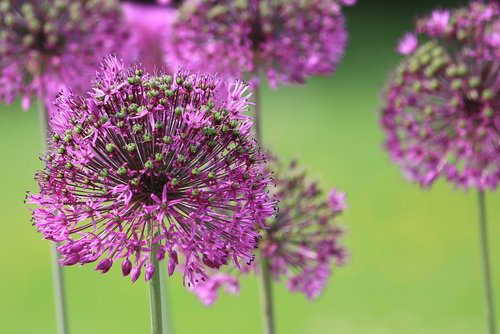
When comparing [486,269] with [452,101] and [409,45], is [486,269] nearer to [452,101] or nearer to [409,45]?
[452,101]

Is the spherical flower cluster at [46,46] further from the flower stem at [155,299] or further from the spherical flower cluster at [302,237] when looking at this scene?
the flower stem at [155,299]

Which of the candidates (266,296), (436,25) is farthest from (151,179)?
(436,25)

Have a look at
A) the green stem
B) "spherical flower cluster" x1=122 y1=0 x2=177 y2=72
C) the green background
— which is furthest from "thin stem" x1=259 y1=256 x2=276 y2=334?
"spherical flower cluster" x1=122 y1=0 x2=177 y2=72

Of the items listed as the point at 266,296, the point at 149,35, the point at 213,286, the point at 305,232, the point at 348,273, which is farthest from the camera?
the point at 348,273

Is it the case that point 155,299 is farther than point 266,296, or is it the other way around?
point 266,296

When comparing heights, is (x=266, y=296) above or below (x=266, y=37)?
below

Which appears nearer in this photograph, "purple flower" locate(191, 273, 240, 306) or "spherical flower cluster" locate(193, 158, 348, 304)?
"spherical flower cluster" locate(193, 158, 348, 304)

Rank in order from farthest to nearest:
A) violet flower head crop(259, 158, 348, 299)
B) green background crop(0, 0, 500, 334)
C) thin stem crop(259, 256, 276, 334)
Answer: green background crop(0, 0, 500, 334), violet flower head crop(259, 158, 348, 299), thin stem crop(259, 256, 276, 334)

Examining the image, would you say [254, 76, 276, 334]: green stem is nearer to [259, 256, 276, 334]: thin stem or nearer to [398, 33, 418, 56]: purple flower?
[259, 256, 276, 334]: thin stem
